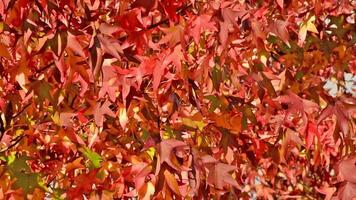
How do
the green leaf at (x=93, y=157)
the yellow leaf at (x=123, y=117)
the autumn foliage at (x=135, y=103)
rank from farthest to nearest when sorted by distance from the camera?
the green leaf at (x=93, y=157) < the yellow leaf at (x=123, y=117) < the autumn foliage at (x=135, y=103)

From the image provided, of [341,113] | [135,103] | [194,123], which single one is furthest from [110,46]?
[341,113]

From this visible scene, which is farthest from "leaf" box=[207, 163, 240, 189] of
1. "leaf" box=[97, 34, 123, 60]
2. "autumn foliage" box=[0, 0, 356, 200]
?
"leaf" box=[97, 34, 123, 60]

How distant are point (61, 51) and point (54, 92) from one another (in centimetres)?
31

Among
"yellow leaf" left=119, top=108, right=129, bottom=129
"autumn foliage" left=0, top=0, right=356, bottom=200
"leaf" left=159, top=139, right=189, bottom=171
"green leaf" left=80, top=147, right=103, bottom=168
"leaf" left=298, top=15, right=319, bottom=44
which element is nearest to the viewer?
"leaf" left=159, top=139, right=189, bottom=171

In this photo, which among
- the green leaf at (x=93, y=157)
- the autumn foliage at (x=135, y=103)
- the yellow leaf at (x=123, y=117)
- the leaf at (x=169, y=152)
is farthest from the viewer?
the green leaf at (x=93, y=157)

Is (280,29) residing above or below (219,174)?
above

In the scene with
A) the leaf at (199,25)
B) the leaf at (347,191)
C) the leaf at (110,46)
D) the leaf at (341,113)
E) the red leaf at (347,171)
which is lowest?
the leaf at (347,191)

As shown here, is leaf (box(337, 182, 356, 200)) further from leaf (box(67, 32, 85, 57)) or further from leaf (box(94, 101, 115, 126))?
leaf (box(67, 32, 85, 57))

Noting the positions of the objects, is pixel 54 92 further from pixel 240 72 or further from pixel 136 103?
pixel 240 72

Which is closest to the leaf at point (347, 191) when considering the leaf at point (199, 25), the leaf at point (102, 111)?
the leaf at point (199, 25)

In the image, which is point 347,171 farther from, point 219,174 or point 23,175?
point 23,175

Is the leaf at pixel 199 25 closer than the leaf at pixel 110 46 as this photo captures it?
No

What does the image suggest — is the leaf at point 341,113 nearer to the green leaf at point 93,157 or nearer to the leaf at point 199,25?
the leaf at point 199,25

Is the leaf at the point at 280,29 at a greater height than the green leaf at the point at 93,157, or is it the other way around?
the leaf at the point at 280,29
